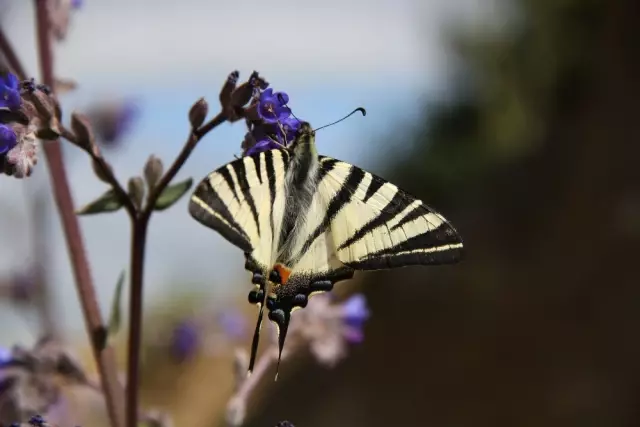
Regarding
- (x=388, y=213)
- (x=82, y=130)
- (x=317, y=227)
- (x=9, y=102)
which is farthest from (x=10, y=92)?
(x=388, y=213)

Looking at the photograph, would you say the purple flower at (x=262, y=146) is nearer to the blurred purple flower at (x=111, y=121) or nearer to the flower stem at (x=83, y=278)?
the flower stem at (x=83, y=278)

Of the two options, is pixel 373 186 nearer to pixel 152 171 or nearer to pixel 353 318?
pixel 152 171

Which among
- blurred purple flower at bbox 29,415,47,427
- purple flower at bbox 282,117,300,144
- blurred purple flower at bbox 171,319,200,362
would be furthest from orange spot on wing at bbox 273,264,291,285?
blurred purple flower at bbox 171,319,200,362

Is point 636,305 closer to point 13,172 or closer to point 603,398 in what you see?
point 603,398

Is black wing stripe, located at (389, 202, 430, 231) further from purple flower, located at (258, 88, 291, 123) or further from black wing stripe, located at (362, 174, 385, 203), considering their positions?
purple flower, located at (258, 88, 291, 123)

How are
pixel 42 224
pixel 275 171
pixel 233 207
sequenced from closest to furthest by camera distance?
pixel 233 207
pixel 275 171
pixel 42 224

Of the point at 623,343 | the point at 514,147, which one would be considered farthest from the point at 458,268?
the point at 514,147
